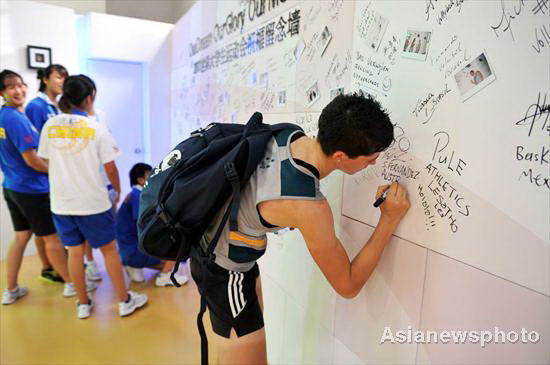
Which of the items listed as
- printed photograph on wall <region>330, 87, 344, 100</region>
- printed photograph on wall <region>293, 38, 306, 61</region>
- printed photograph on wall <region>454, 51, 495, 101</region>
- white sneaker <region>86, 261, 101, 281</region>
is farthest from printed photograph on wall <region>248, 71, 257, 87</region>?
white sneaker <region>86, 261, 101, 281</region>

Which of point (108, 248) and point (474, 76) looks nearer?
point (474, 76)

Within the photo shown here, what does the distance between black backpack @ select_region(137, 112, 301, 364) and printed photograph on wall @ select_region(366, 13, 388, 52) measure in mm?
397

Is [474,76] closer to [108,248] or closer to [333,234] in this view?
[333,234]

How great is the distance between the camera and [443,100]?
986 millimetres

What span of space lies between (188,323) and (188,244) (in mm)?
1590

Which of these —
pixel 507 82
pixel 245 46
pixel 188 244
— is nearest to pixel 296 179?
pixel 188 244

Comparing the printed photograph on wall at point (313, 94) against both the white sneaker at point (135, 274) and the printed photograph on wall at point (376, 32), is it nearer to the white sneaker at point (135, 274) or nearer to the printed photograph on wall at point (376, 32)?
the printed photograph on wall at point (376, 32)

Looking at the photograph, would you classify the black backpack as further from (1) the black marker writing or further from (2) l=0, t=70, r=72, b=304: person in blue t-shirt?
(2) l=0, t=70, r=72, b=304: person in blue t-shirt

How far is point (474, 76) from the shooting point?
2.96ft

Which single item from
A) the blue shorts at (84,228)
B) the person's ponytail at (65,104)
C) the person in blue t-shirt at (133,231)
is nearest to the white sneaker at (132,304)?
the person in blue t-shirt at (133,231)

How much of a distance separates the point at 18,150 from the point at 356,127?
260 cm

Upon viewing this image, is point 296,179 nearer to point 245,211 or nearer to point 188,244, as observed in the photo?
point 245,211

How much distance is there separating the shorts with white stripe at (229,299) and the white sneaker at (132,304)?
60.8 inches
